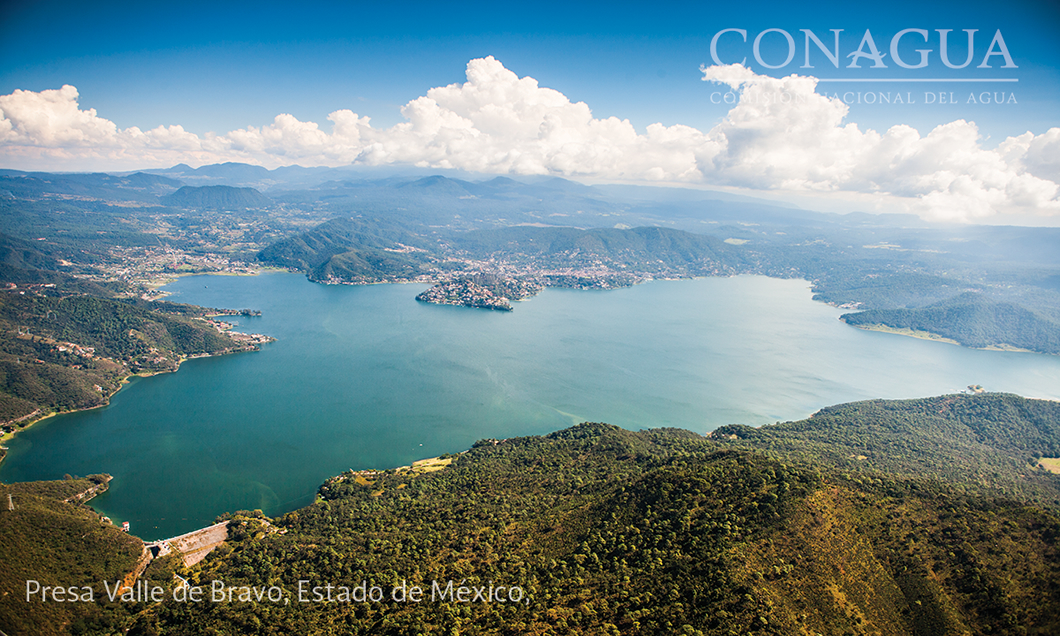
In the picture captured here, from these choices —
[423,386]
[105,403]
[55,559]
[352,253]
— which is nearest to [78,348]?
[105,403]

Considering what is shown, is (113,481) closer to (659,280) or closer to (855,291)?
(659,280)

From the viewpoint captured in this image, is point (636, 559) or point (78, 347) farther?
point (78, 347)

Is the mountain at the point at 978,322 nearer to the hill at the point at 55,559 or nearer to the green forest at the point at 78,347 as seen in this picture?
the hill at the point at 55,559

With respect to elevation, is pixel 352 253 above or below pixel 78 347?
above

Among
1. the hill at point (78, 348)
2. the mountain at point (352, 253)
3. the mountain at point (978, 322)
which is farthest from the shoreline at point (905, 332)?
the hill at point (78, 348)

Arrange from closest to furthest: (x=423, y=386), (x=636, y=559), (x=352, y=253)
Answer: (x=636, y=559), (x=423, y=386), (x=352, y=253)

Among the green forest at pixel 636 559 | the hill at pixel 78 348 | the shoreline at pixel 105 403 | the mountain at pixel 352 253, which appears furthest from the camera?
the mountain at pixel 352 253

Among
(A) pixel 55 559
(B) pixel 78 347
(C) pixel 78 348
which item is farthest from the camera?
(B) pixel 78 347

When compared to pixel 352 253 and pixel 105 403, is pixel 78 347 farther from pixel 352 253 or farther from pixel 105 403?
pixel 352 253

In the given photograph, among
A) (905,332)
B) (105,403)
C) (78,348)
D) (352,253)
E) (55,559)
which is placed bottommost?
(105,403)
